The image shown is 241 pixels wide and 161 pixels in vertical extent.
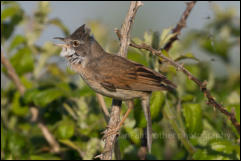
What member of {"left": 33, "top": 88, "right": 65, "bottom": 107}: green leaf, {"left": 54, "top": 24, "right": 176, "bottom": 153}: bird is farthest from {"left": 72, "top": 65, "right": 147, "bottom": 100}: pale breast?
{"left": 33, "top": 88, "right": 65, "bottom": 107}: green leaf

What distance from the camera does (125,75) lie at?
3773 mm

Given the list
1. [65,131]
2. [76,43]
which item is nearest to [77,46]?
[76,43]

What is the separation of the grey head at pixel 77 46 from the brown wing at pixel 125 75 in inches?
7.9

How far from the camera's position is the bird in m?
3.54

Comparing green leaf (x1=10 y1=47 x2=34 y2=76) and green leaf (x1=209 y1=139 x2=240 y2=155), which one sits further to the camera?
green leaf (x1=10 y1=47 x2=34 y2=76)

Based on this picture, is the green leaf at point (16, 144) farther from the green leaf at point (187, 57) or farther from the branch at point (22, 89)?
the green leaf at point (187, 57)

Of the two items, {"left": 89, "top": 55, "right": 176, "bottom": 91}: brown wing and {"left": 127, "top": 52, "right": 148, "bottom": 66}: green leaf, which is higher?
{"left": 127, "top": 52, "right": 148, "bottom": 66}: green leaf

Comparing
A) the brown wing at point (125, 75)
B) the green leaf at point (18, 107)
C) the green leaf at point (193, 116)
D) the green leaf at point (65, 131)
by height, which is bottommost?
the green leaf at point (65, 131)

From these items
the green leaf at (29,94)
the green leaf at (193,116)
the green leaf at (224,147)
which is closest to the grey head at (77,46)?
the green leaf at (29,94)

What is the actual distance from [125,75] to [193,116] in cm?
85

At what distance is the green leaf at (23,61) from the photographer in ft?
13.0

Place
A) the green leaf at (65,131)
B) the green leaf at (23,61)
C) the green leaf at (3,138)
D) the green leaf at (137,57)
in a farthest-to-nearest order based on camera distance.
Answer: the green leaf at (23,61) < the green leaf at (137,57) < the green leaf at (3,138) < the green leaf at (65,131)

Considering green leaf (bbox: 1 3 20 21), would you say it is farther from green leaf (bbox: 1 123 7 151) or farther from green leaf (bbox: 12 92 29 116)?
green leaf (bbox: 1 123 7 151)

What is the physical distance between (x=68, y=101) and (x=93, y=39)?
26.5 inches
